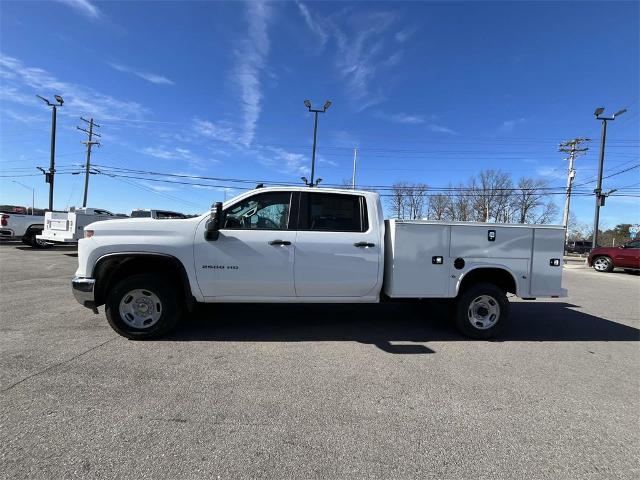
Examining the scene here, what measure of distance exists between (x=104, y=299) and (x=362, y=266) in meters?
3.45

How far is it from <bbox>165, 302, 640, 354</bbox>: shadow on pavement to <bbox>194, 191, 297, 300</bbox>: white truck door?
695 mm

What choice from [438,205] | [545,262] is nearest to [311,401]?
[545,262]

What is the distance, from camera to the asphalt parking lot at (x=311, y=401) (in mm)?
2682

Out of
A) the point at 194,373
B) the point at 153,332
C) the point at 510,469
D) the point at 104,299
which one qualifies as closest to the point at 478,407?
the point at 510,469

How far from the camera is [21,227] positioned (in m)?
18.0

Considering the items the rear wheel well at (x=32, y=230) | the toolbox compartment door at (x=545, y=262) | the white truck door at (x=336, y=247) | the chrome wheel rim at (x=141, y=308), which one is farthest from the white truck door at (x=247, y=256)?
the rear wheel well at (x=32, y=230)

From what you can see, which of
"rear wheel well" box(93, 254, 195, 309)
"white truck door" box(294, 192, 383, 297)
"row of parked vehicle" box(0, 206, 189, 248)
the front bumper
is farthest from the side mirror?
"row of parked vehicle" box(0, 206, 189, 248)

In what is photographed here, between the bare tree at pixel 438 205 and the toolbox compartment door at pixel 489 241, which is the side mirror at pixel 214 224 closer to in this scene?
the toolbox compartment door at pixel 489 241

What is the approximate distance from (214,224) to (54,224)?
44.3 feet

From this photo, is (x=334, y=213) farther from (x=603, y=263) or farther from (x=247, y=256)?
(x=603, y=263)

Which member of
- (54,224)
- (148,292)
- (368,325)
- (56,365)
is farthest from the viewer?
(54,224)

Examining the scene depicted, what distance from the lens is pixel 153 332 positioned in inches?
201

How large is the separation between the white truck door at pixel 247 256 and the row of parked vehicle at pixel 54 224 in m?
7.94

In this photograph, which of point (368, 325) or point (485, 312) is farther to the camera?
point (368, 325)
